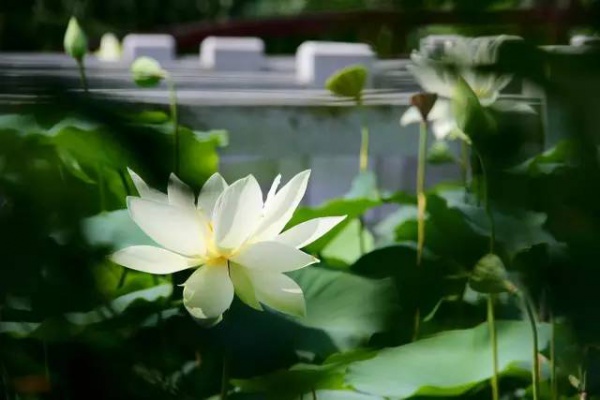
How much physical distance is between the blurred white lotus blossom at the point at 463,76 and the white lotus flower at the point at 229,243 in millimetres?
100

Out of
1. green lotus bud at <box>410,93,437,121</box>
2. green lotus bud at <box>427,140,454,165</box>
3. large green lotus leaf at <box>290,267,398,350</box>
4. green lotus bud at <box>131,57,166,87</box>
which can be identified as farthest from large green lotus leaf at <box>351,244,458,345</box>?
green lotus bud at <box>427,140,454,165</box>

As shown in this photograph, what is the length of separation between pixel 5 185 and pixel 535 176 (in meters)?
0.35

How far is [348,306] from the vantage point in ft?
1.78

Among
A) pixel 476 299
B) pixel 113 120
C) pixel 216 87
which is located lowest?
pixel 476 299

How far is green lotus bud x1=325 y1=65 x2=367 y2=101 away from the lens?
0.64 metres

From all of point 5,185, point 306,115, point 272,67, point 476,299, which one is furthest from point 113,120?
point 272,67

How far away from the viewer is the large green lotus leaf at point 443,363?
1.54ft

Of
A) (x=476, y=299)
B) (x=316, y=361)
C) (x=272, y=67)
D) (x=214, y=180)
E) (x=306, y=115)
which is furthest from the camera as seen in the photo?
(x=272, y=67)

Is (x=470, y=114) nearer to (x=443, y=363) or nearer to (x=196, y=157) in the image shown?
(x=443, y=363)

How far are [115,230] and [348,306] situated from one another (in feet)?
0.56

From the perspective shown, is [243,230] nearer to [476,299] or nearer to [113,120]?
[113,120]

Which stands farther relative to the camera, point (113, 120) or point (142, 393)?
point (142, 393)

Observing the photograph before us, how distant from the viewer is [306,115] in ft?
3.78

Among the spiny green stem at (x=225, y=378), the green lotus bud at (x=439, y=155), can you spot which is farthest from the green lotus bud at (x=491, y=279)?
the green lotus bud at (x=439, y=155)
